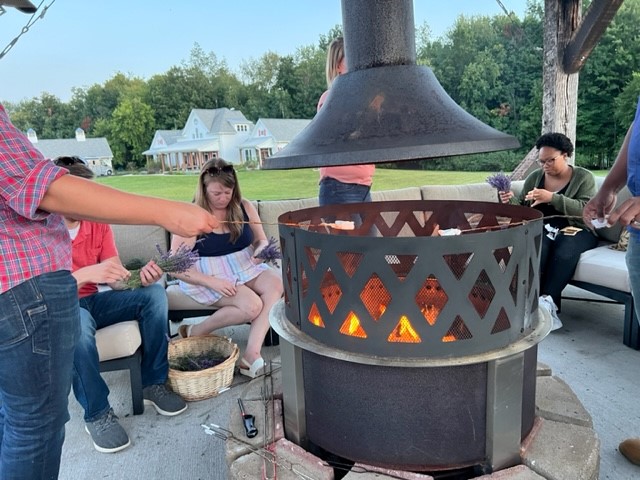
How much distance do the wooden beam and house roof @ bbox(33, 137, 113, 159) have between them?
6.60 meters

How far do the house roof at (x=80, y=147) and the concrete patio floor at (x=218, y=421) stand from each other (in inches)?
229

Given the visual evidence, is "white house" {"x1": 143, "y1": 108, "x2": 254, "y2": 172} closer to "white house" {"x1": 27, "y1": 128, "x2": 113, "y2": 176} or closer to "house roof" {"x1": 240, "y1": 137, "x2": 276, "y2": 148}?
"house roof" {"x1": 240, "y1": 137, "x2": 276, "y2": 148}

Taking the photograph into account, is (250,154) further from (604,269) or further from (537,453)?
(537,453)

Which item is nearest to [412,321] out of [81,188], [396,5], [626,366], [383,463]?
[383,463]

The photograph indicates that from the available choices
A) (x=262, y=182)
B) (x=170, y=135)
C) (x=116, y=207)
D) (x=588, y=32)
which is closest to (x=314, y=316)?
(x=116, y=207)

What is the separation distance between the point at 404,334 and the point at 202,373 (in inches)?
48.0

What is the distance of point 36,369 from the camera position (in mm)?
986

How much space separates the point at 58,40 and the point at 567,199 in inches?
206

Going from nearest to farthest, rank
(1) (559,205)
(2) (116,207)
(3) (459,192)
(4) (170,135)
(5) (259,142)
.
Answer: (2) (116,207), (1) (559,205), (3) (459,192), (4) (170,135), (5) (259,142)

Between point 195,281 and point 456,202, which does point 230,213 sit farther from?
point 456,202

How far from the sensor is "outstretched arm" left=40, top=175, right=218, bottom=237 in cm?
87

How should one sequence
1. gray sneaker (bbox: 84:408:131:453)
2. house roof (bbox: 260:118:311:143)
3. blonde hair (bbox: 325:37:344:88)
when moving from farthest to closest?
house roof (bbox: 260:118:311:143), blonde hair (bbox: 325:37:344:88), gray sneaker (bbox: 84:408:131:453)

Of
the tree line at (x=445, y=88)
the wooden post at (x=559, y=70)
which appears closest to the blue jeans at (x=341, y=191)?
the wooden post at (x=559, y=70)

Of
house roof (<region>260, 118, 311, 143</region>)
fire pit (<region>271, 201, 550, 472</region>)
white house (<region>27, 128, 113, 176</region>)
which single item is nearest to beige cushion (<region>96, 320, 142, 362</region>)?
fire pit (<region>271, 201, 550, 472</region>)
